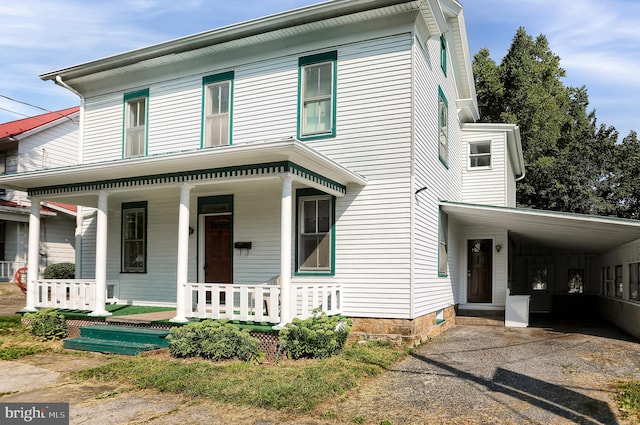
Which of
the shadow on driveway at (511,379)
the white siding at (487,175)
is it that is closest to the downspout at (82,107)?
the shadow on driveway at (511,379)

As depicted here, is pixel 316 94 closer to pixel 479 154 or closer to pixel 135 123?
pixel 135 123

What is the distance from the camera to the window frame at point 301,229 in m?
10.8

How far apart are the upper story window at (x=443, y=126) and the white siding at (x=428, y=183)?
0.78ft

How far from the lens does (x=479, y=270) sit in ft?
51.3

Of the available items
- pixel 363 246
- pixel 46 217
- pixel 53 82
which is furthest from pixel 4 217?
pixel 363 246

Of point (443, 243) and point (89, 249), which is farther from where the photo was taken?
point (89, 249)

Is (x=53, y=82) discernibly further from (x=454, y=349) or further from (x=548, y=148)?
(x=548, y=148)

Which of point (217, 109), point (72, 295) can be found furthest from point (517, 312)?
point (72, 295)

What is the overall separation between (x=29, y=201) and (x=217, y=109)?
45.6 feet

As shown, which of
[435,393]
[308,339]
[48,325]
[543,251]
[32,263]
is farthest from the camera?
[543,251]

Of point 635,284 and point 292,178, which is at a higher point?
point 292,178

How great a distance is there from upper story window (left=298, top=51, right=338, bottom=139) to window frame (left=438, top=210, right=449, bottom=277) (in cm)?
370

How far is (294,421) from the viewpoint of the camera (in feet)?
19.1
